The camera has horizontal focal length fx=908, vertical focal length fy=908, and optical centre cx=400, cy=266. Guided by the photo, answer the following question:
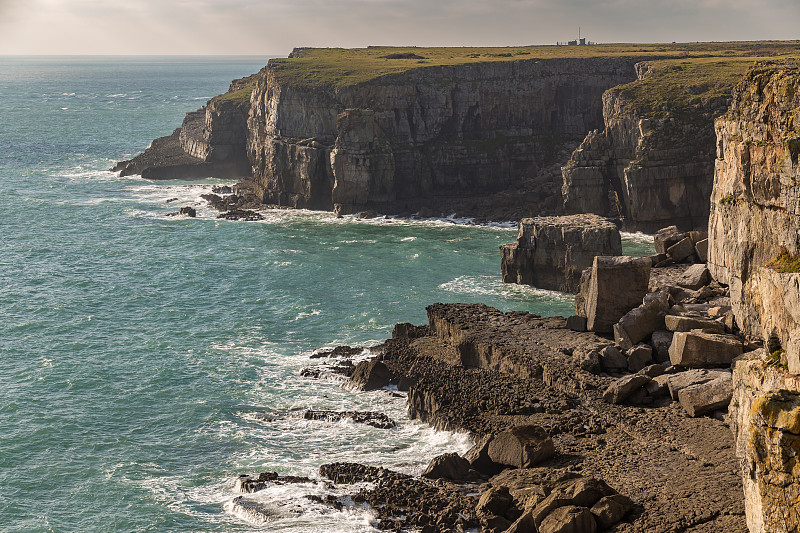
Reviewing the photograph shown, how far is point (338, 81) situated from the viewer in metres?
125

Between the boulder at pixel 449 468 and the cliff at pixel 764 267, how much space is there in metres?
12.0

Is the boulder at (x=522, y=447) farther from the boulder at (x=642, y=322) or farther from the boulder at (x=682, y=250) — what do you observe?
the boulder at (x=682, y=250)

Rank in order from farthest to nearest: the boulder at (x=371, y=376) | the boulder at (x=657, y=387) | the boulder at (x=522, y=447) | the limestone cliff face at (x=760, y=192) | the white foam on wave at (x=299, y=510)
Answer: the boulder at (x=371, y=376), the boulder at (x=657, y=387), the boulder at (x=522, y=447), the limestone cliff face at (x=760, y=192), the white foam on wave at (x=299, y=510)

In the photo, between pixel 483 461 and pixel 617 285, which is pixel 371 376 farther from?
pixel 617 285

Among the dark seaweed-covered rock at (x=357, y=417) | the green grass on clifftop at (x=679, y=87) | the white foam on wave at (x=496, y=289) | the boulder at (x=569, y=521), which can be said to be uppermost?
the green grass on clifftop at (x=679, y=87)

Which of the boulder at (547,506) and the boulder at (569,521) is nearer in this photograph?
the boulder at (569,521)

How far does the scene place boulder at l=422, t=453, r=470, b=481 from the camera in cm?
4088

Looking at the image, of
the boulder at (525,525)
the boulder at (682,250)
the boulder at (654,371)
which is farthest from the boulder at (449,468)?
the boulder at (682,250)

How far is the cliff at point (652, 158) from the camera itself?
9425 centimetres

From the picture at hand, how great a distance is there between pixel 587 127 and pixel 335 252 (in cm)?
4998

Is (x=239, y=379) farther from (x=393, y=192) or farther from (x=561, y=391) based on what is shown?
(x=393, y=192)

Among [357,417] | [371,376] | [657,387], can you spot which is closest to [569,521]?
[657,387]

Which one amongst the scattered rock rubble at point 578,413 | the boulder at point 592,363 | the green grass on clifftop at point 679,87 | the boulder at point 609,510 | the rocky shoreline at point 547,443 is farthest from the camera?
the green grass on clifftop at point 679,87

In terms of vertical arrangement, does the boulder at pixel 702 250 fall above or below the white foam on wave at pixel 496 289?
above
